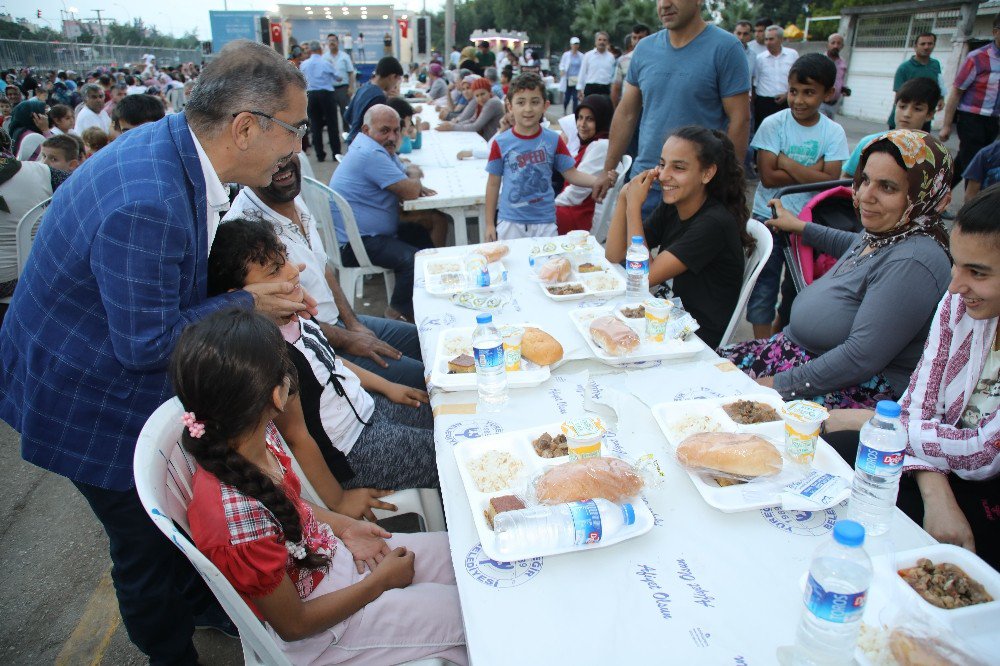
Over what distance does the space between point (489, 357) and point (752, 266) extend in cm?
183

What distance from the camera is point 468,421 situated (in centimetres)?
195

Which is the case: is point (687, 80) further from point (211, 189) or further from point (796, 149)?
point (211, 189)

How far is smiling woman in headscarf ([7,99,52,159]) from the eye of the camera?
739 cm

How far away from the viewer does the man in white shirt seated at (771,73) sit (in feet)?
27.3

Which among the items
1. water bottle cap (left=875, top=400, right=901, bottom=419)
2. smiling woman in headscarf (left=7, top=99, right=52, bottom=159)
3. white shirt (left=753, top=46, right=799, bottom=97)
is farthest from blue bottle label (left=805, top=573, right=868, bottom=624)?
smiling woman in headscarf (left=7, top=99, right=52, bottom=159)

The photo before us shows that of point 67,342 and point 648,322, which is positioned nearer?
point 67,342

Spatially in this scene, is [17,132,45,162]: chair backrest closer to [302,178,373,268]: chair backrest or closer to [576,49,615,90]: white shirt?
[302,178,373,268]: chair backrest

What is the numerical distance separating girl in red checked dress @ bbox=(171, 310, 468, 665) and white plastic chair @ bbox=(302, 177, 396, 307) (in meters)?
2.63

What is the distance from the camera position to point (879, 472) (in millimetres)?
1402

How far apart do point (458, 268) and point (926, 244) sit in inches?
84.2

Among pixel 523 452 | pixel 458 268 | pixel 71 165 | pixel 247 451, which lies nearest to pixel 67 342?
pixel 247 451

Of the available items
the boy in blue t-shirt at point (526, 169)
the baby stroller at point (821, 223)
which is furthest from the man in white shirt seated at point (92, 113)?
the baby stroller at point (821, 223)

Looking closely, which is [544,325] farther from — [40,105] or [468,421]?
[40,105]

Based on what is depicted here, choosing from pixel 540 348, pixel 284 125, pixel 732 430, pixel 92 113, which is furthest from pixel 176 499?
pixel 92 113
